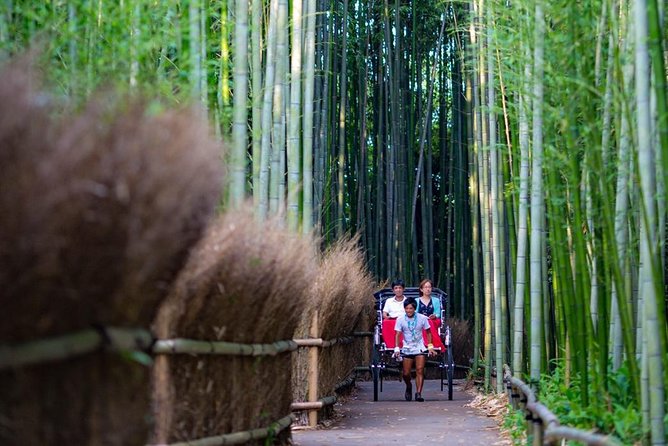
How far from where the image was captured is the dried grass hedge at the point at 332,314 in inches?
314

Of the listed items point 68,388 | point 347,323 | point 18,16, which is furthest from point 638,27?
point 347,323

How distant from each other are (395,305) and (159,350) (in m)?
6.99

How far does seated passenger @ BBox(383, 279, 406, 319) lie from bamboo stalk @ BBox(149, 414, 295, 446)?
490 cm

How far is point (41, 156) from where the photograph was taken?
2676 mm

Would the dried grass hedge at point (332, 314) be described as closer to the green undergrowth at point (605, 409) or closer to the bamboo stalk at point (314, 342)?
the bamboo stalk at point (314, 342)

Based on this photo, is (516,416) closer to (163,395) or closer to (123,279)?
(163,395)

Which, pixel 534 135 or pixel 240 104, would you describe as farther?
pixel 534 135

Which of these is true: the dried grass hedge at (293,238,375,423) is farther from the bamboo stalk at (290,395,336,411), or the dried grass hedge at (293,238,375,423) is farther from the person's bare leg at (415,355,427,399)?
the person's bare leg at (415,355,427,399)

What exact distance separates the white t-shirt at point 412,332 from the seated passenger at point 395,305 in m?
0.36

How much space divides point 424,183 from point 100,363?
13.2 metres

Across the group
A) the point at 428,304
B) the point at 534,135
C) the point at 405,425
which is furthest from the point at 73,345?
the point at 428,304

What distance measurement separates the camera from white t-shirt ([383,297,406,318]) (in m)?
11.2

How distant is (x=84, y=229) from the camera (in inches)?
111

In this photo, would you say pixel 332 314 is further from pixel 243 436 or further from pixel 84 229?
pixel 84 229
